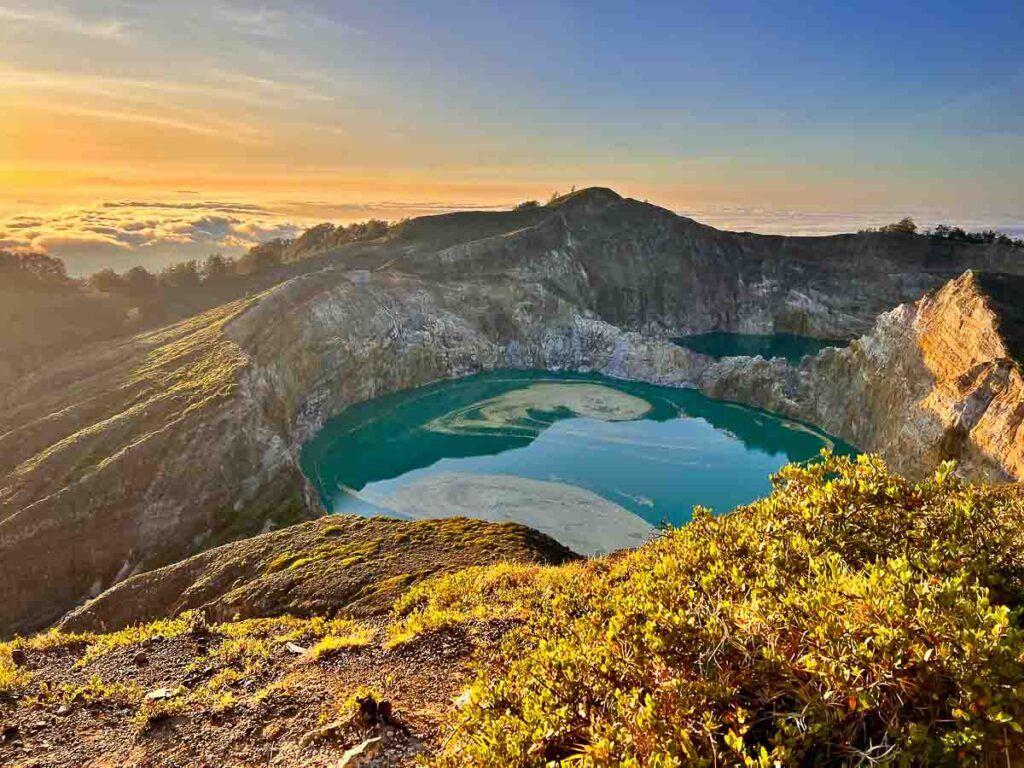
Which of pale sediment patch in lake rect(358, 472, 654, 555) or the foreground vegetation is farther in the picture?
pale sediment patch in lake rect(358, 472, 654, 555)

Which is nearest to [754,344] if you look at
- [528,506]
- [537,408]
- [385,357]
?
[537,408]

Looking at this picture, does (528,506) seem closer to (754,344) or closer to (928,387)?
(928,387)

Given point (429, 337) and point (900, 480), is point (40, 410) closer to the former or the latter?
point (429, 337)

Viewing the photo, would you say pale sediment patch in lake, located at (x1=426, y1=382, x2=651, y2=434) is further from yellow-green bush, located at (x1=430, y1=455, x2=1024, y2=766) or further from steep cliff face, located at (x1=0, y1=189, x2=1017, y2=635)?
yellow-green bush, located at (x1=430, y1=455, x2=1024, y2=766)

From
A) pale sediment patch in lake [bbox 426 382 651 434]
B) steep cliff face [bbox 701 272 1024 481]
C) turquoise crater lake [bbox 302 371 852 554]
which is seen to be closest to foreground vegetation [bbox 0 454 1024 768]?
steep cliff face [bbox 701 272 1024 481]

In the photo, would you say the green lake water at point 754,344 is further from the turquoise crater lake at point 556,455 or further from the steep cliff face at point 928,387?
the steep cliff face at point 928,387
